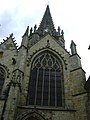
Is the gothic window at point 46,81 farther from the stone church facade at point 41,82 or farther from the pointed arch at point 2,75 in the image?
the pointed arch at point 2,75

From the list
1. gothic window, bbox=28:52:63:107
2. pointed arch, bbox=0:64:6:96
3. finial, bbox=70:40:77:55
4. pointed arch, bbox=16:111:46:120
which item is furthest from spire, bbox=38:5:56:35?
pointed arch, bbox=16:111:46:120

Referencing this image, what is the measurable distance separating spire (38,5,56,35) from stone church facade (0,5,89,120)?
8294 millimetres

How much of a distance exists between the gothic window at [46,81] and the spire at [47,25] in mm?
10296

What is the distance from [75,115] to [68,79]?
9.88 feet

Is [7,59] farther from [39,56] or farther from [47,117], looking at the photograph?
[47,117]

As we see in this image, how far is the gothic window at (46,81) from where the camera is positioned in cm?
1241

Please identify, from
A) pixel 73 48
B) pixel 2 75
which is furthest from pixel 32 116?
pixel 73 48

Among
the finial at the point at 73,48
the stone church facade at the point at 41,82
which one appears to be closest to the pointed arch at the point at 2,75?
the stone church facade at the point at 41,82

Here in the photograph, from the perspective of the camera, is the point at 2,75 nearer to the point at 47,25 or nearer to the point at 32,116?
the point at 32,116

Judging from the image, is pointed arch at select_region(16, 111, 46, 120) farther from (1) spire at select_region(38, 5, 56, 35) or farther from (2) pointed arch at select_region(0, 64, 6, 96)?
(1) spire at select_region(38, 5, 56, 35)

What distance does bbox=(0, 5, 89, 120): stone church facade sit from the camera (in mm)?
11118

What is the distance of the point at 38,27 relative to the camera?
2694 centimetres

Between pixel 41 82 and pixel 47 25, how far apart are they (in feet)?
50.4

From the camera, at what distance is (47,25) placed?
89.6 ft
